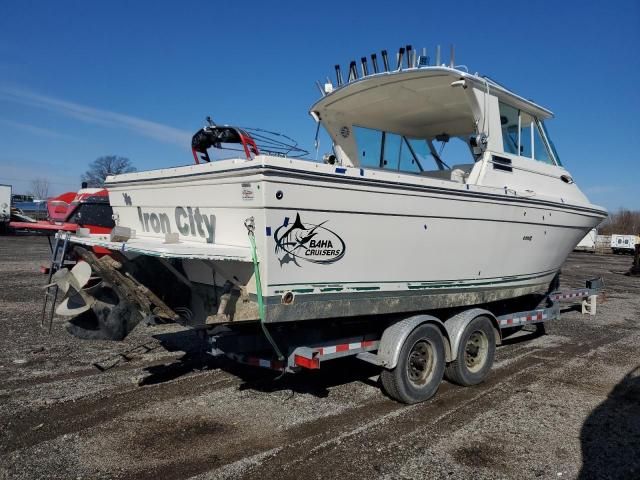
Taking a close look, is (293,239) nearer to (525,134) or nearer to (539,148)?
(525,134)

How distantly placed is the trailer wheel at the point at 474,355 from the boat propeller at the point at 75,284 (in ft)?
12.6

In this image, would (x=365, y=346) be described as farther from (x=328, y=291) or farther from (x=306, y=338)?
(x=328, y=291)

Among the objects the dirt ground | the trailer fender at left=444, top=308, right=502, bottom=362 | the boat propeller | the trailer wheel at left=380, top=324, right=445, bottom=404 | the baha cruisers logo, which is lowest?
the dirt ground

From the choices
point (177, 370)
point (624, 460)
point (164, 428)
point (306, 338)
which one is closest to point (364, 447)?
point (306, 338)

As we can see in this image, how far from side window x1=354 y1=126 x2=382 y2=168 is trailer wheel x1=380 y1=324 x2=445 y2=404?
295 centimetres

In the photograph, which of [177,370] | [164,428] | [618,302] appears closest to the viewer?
[164,428]

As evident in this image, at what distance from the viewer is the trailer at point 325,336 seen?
179 inches

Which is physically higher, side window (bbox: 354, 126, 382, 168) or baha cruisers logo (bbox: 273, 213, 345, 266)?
side window (bbox: 354, 126, 382, 168)

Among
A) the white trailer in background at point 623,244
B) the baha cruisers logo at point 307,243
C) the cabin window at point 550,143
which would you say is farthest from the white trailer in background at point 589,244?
the baha cruisers logo at point 307,243

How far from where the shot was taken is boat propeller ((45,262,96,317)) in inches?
186

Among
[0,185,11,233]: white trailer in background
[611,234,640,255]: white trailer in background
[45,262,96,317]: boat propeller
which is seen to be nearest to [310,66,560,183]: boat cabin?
[45,262,96,317]: boat propeller

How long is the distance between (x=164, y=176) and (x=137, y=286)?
1113 millimetres

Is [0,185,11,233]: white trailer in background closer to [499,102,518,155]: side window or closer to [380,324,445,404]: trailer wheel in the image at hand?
[499,102,518,155]: side window

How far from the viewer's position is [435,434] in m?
4.32
